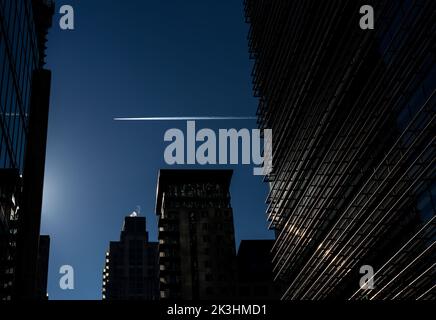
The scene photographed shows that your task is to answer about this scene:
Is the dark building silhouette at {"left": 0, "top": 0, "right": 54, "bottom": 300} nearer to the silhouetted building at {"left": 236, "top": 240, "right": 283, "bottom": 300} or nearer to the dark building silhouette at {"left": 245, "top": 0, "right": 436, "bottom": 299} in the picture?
the dark building silhouette at {"left": 245, "top": 0, "right": 436, "bottom": 299}

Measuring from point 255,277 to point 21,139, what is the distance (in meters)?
94.8

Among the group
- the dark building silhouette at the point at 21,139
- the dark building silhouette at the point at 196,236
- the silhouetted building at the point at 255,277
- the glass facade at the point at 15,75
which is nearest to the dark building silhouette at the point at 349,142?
the dark building silhouette at the point at 21,139

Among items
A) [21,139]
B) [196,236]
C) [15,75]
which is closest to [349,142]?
[21,139]

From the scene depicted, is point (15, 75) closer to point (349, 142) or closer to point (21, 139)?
point (21, 139)

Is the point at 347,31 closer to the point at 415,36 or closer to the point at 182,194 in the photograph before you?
the point at 415,36

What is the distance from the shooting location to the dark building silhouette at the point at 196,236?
12719 cm

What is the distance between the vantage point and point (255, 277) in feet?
426

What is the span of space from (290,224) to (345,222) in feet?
51.2

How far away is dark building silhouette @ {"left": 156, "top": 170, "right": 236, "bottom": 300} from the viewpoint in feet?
417

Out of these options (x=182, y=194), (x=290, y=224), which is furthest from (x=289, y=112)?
(x=182, y=194)

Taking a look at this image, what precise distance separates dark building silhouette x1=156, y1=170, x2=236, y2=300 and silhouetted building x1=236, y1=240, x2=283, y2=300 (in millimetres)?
3198

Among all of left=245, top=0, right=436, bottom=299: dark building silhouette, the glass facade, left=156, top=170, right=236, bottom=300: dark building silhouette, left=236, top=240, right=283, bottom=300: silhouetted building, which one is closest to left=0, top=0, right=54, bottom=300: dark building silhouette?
the glass facade

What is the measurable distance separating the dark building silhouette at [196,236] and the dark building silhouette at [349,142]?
49.7 metres

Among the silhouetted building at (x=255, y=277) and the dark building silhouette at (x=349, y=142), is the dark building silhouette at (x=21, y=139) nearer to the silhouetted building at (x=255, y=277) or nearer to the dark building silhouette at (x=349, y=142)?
the dark building silhouette at (x=349, y=142)
